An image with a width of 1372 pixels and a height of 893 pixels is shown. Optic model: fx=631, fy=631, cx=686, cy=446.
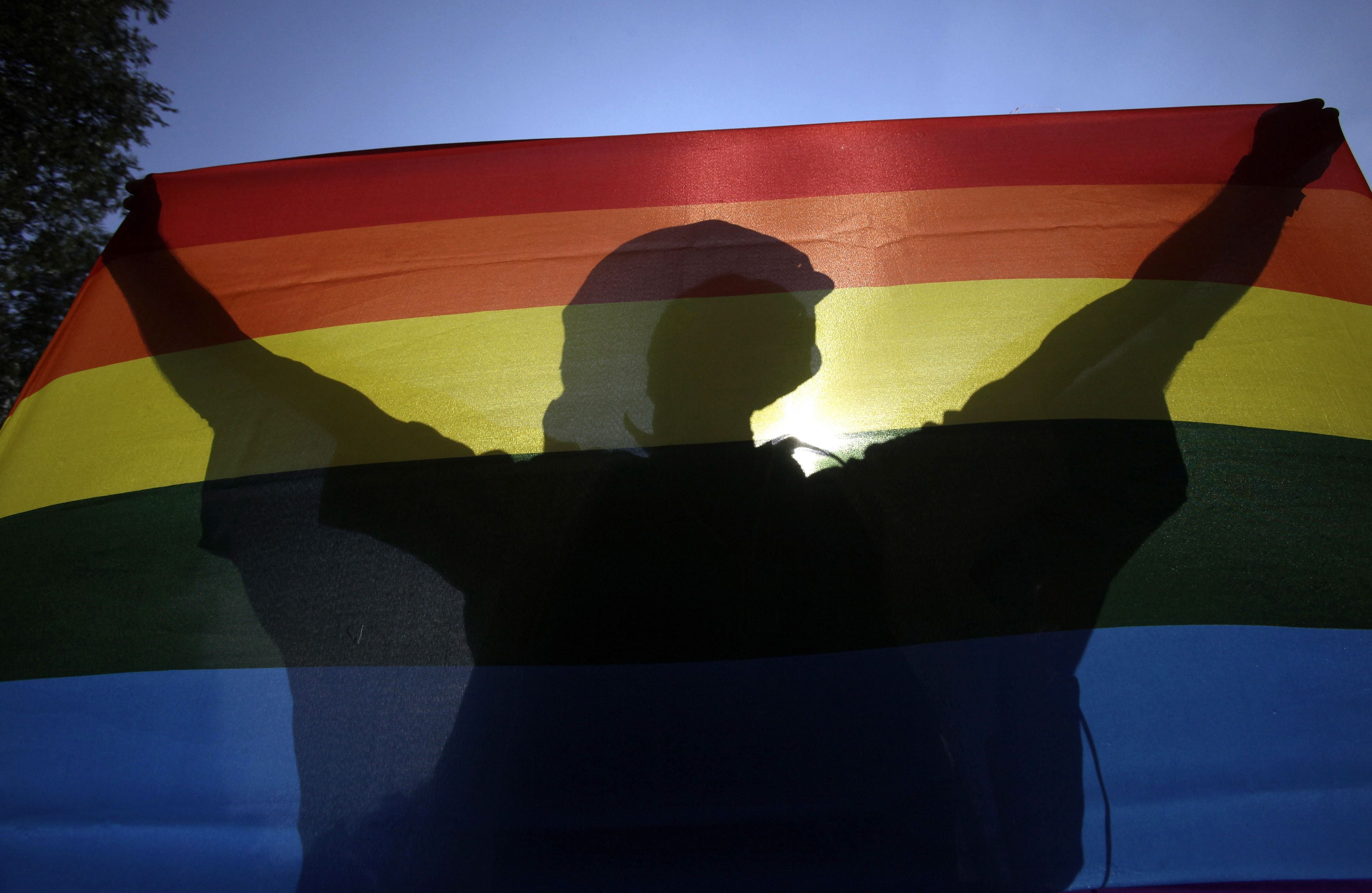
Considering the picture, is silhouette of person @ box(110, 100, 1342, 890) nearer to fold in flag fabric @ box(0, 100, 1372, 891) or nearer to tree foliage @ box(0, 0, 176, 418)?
fold in flag fabric @ box(0, 100, 1372, 891)

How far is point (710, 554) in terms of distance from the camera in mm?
1540

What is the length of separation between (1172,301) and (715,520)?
1408 mm

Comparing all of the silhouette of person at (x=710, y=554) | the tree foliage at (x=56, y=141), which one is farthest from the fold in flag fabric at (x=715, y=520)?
the tree foliage at (x=56, y=141)

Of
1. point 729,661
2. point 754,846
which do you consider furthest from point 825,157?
point 754,846

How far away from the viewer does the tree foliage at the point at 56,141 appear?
487cm

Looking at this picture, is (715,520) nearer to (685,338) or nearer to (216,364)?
(685,338)

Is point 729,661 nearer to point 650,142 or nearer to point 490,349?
point 490,349

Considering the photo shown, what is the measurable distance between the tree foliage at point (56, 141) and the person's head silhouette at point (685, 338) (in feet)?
19.8

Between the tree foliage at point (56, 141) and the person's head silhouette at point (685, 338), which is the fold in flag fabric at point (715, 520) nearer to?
the person's head silhouette at point (685, 338)

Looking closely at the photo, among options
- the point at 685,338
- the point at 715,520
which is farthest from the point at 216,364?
the point at 715,520

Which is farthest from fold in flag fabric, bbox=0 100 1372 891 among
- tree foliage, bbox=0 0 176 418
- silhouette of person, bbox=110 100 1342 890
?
tree foliage, bbox=0 0 176 418

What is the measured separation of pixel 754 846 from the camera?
1.26 meters

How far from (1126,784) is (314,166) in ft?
9.10

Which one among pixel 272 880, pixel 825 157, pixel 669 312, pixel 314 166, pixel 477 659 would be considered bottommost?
pixel 272 880
